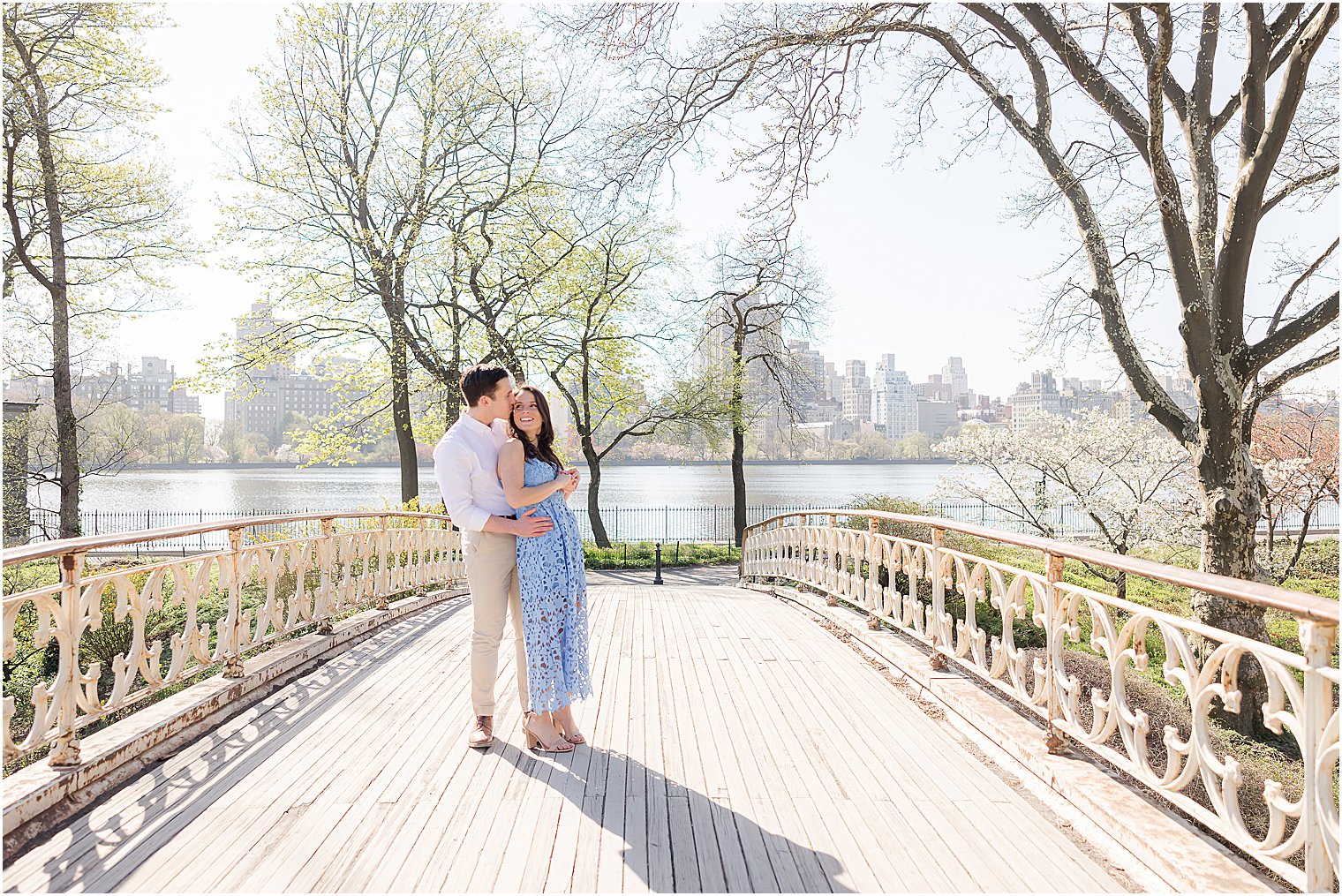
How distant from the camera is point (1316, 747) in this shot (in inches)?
80.4

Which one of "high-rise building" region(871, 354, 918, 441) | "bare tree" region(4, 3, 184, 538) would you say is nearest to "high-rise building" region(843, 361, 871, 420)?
"high-rise building" region(871, 354, 918, 441)

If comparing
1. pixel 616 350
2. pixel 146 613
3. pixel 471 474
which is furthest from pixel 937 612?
pixel 616 350

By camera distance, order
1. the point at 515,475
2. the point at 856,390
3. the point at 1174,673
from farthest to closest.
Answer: the point at 856,390 < the point at 515,475 < the point at 1174,673

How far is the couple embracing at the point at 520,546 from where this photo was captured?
11.5 feet

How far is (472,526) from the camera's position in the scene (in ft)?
11.5

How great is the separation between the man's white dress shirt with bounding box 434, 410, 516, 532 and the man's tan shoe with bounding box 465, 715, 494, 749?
885mm

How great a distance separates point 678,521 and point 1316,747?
2951 centimetres

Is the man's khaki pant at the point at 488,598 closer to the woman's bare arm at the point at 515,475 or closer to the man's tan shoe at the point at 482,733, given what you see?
the man's tan shoe at the point at 482,733

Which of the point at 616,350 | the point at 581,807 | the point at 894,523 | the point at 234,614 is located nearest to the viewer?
the point at 581,807

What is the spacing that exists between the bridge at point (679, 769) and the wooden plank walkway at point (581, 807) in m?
0.01

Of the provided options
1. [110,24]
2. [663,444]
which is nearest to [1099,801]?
[110,24]

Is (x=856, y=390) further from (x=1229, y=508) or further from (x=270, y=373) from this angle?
(x=1229, y=508)

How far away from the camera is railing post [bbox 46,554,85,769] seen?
9.89 ft

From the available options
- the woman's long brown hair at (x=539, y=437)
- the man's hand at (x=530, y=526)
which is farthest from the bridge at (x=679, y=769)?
the woman's long brown hair at (x=539, y=437)
